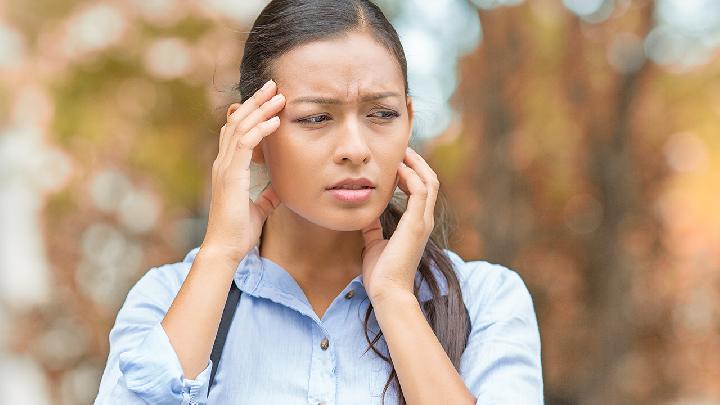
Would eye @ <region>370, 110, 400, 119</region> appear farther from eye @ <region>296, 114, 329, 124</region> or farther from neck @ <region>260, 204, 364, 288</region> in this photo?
neck @ <region>260, 204, 364, 288</region>

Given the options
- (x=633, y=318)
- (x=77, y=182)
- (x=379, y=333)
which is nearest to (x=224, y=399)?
(x=379, y=333)

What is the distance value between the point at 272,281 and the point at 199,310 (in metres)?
0.26

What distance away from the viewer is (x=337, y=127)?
2326 mm

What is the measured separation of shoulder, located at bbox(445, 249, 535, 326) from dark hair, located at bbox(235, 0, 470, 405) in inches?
1.5

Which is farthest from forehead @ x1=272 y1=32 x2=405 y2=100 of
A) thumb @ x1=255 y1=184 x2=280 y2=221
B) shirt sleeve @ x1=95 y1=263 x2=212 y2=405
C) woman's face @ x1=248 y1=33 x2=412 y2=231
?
shirt sleeve @ x1=95 y1=263 x2=212 y2=405

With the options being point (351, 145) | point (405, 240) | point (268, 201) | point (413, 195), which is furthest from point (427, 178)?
point (268, 201)

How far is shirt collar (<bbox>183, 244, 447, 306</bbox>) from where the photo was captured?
2430 millimetres

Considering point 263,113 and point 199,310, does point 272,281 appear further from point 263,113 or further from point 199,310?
point 263,113

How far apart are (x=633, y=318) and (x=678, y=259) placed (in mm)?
1923

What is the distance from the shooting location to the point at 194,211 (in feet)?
29.1

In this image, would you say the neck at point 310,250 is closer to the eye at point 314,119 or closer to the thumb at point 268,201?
the thumb at point 268,201

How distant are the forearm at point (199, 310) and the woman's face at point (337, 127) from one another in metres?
0.24

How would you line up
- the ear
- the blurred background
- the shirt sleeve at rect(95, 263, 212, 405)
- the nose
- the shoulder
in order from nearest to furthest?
the shirt sleeve at rect(95, 263, 212, 405), the nose, the shoulder, the ear, the blurred background

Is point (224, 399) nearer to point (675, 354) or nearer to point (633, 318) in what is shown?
point (633, 318)
